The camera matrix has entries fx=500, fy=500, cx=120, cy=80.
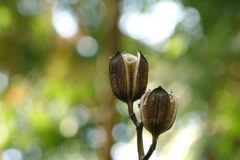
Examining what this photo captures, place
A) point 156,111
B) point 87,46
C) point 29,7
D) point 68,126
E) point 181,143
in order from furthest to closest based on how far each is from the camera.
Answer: point 87,46 < point 29,7 < point 68,126 < point 181,143 < point 156,111

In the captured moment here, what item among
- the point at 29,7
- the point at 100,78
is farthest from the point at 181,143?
the point at 29,7

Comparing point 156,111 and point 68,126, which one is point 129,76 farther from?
point 68,126

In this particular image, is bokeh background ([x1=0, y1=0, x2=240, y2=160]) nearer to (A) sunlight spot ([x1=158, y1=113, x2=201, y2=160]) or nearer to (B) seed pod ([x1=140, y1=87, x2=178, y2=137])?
(A) sunlight spot ([x1=158, y1=113, x2=201, y2=160])

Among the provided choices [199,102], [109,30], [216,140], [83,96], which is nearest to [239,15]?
[199,102]

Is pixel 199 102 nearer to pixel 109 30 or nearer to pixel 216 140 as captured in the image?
pixel 216 140

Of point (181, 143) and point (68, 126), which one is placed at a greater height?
point (181, 143)

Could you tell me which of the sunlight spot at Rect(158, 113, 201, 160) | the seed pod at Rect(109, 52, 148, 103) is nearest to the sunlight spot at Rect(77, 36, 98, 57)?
the sunlight spot at Rect(158, 113, 201, 160)

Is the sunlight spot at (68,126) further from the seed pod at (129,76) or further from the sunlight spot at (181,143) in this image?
the seed pod at (129,76)
